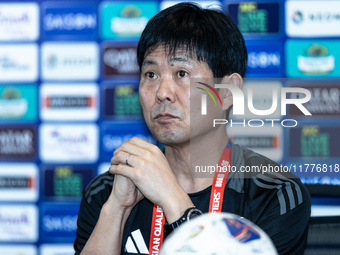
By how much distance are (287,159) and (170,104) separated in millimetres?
1367

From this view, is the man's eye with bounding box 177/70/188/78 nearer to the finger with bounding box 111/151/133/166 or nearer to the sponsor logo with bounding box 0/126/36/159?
the finger with bounding box 111/151/133/166

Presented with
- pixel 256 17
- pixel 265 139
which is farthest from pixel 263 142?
pixel 256 17

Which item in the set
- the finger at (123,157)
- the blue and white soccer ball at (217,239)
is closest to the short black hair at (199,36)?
the finger at (123,157)

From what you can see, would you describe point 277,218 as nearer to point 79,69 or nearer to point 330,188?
point 330,188

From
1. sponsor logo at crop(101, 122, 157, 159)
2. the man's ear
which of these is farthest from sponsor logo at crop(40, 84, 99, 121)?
the man's ear

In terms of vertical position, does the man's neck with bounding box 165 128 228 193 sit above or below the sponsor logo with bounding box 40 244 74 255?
above

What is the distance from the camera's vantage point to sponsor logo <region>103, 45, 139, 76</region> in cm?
243

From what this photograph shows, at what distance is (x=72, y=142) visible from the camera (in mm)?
Answer: 2467

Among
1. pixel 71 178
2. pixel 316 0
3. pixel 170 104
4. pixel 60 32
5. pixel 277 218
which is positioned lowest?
pixel 71 178

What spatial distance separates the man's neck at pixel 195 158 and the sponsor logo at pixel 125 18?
125cm

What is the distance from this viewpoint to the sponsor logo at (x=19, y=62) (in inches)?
98.7

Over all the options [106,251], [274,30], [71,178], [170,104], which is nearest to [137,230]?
[106,251]

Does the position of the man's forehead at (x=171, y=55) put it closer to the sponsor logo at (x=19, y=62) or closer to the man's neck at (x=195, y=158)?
the man's neck at (x=195, y=158)

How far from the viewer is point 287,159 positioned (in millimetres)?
2346
